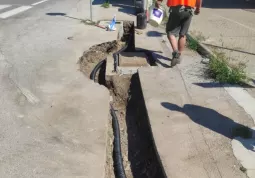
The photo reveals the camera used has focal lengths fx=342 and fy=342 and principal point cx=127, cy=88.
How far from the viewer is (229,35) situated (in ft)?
31.1

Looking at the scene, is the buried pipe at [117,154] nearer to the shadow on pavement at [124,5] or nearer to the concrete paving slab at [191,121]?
the concrete paving slab at [191,121]

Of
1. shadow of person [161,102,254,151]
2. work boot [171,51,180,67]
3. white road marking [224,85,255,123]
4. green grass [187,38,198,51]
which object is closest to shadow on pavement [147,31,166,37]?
green grass [187,38,198,51]

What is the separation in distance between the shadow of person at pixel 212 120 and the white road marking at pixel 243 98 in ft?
1.40

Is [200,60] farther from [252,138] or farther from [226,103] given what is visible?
[252,138]

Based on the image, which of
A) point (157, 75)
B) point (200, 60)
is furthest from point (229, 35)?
point (157, 75)

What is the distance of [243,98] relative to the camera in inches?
214

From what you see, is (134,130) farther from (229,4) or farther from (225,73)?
(229,4)

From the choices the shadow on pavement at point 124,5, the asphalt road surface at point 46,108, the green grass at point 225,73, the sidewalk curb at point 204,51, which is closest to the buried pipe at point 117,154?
the asphalt road surface at point 46,108

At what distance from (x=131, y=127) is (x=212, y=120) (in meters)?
1.53

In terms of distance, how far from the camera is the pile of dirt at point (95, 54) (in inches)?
296

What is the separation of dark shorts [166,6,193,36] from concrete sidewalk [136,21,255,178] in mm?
690

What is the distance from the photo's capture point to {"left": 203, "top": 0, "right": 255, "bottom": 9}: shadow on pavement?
14253mm

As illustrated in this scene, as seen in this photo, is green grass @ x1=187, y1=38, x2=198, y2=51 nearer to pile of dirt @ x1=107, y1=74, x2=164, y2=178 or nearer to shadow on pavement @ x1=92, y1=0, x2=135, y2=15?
pile of dirt @ x1=107, y1=74, x2=164, y2=178

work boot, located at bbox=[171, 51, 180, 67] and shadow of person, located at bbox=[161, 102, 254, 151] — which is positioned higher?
work boot, located at bbox=[171, 51, 180, 67]
